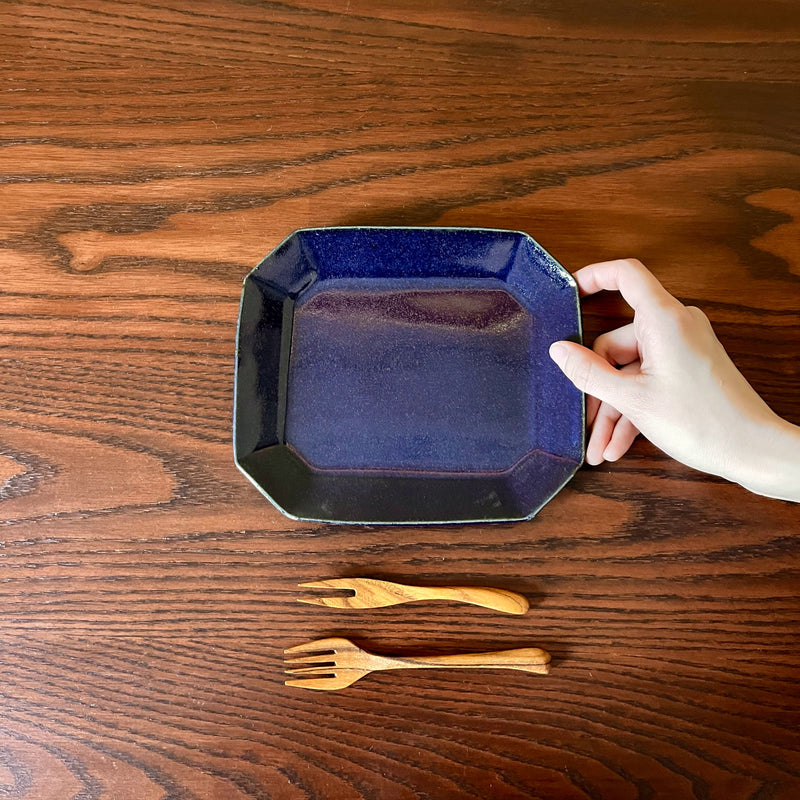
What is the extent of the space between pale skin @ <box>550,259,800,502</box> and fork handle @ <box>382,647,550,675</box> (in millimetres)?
263

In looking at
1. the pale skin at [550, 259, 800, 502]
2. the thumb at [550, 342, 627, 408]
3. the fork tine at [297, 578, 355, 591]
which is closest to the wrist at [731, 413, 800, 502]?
the pale skin at [550, 259, 800, 502]

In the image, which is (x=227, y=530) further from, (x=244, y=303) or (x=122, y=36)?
(x=122, y=36)

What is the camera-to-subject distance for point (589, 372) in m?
0.63

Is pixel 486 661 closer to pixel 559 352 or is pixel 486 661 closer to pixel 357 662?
pixel 357 662

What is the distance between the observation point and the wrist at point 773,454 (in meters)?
0.63

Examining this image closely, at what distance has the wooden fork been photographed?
2.18ft

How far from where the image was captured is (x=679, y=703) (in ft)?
2.22

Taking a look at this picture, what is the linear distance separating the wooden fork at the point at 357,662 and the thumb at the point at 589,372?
284 millimetres

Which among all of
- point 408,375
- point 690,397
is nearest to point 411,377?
point 408,375

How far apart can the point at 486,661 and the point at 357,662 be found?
14cm

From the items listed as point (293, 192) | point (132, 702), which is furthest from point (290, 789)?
point (293, 192)

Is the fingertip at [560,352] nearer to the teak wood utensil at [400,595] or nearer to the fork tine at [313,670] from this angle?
the teak wood utensil at [400,595]

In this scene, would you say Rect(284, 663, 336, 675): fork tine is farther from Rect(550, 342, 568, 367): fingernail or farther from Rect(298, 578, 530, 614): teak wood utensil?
Rect(550, 342, 568, 367): fingernail

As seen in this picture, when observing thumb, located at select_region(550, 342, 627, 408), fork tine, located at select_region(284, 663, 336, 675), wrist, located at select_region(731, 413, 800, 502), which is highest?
thumb, located at select_region(550, 342, 627, 408)
